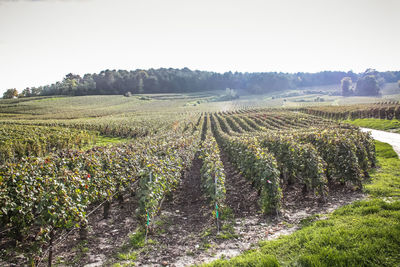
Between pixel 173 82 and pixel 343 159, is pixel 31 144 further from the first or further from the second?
pixel 173 82

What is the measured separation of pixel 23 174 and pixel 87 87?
404ft

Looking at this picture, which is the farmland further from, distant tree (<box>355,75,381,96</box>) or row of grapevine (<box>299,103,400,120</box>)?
distant tree (<box>355,75,381,96</box>)

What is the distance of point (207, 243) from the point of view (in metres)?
6.56

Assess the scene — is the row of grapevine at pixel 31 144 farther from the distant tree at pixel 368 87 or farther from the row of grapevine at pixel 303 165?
the distant tree at pixel 368 87

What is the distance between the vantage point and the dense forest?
115 meters

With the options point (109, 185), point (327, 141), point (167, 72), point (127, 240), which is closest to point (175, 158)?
point (109, 185)

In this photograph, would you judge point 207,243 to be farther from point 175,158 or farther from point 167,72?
point 167,72

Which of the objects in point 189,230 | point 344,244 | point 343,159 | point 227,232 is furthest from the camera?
point 343,159

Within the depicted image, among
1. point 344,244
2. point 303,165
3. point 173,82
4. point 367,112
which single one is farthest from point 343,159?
point 173,82

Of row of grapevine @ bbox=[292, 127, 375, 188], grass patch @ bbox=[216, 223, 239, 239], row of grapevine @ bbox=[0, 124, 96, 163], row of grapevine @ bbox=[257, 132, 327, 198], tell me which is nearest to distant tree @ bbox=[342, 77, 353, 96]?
row of grapevine @ bbox=[292, 127, 375, 188]

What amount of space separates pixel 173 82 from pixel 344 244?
150m

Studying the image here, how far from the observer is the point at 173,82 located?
149 meters

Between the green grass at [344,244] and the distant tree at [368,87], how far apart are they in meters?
154

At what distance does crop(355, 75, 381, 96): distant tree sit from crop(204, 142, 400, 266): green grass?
154084 millimetres
